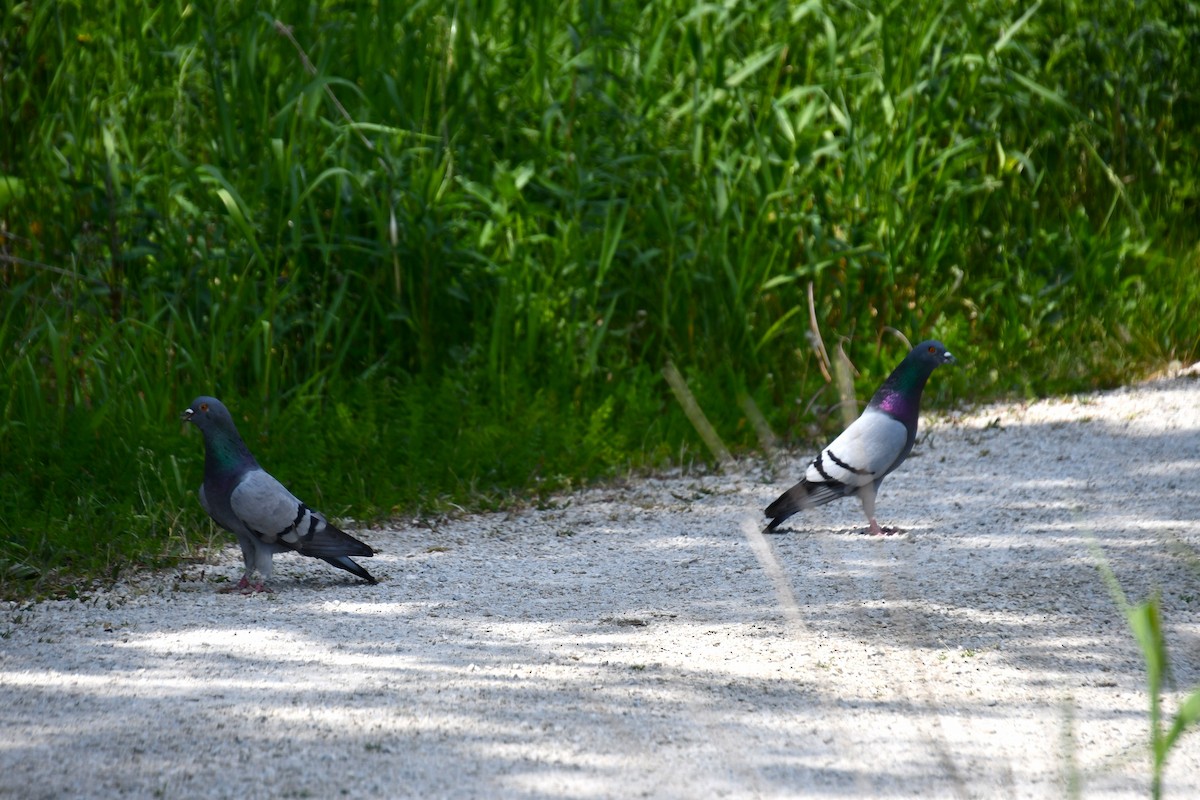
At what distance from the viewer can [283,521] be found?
3.81 metres

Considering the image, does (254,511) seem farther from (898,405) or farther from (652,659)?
(898,405)

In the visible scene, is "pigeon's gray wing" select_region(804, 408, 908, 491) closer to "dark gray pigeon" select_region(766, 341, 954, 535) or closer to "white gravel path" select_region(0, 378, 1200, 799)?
"dark gray pigeon" select_region(766, 341, 954, 535)

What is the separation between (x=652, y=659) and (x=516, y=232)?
296cm

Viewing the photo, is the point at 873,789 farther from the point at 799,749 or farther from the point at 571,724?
the point at 571,724

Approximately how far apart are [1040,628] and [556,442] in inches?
85.9

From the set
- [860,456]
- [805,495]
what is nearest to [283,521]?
[805,495]

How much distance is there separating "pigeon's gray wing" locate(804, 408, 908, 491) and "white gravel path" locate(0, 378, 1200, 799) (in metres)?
0.20

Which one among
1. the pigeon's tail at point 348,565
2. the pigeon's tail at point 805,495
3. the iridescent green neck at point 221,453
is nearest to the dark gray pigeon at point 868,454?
the pigeon's tail at point 805,495

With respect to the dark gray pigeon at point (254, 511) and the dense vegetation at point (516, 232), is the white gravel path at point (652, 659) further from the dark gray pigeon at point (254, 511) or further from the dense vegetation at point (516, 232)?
the dense vegetation at point (516, 232)

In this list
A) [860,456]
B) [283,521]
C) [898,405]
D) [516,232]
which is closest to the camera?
[283,521]

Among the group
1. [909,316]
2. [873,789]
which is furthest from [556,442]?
[873,789]

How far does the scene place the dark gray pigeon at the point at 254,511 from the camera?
3818 mm

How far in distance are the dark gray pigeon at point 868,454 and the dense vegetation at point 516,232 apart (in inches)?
31.7

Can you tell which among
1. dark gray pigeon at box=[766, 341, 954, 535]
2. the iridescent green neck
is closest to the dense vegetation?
the iridescent green neck
